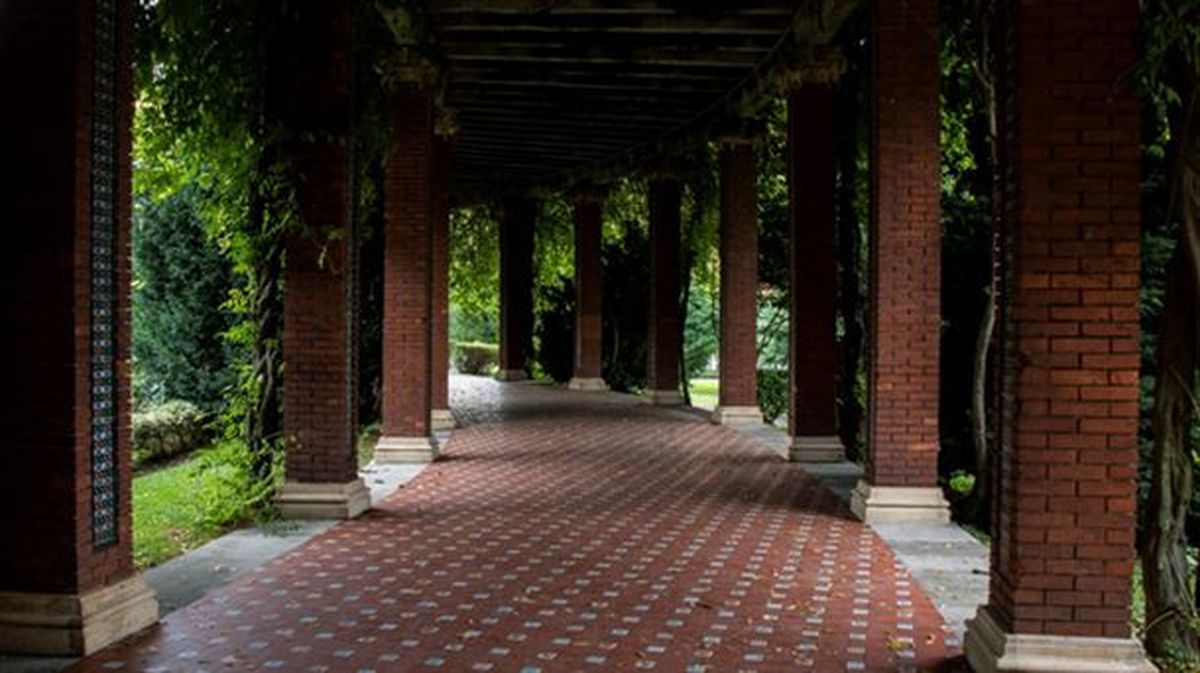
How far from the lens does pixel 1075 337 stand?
474 centimetres

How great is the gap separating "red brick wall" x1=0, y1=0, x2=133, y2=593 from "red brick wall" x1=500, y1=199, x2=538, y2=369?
21.6m

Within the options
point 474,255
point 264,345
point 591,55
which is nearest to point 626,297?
point 474,255

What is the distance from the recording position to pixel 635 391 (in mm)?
26062

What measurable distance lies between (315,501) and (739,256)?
9.13 m

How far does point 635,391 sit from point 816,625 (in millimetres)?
20296

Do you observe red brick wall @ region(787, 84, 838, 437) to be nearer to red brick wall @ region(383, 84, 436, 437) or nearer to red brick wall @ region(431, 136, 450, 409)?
red brick wall @ region(383, 84, 436, 437)

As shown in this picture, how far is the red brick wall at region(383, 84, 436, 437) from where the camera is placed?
12234 mm

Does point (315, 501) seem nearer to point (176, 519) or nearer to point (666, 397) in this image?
point (176, 519)

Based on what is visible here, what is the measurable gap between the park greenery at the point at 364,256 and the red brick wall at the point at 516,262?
8.68 metres

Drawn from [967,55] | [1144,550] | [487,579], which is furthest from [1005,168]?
[967,55]

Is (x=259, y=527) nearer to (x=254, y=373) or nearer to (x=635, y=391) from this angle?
(x=254, y=373)

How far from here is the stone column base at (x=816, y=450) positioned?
12.6 metres

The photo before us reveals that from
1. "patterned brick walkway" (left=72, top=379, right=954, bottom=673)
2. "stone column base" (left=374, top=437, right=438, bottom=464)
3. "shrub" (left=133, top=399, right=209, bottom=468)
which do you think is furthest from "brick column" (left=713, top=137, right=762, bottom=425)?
"shrub" (left=133, top=399, right=209, bottom=468)

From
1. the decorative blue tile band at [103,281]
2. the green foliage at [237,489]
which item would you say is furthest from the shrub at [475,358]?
the decorative blue tile band at [103,281]
